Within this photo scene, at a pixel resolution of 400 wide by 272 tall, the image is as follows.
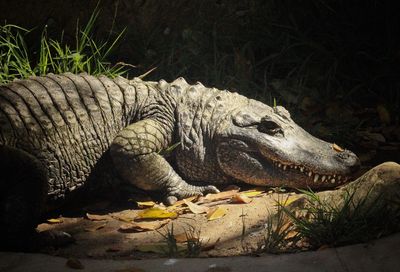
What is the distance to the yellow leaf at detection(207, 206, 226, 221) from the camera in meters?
4.41

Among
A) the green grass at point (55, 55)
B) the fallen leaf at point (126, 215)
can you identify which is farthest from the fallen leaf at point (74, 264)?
the green grass at point (55, 55)

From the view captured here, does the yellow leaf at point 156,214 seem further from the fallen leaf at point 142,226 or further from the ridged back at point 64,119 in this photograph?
the ridged back at point 64,119

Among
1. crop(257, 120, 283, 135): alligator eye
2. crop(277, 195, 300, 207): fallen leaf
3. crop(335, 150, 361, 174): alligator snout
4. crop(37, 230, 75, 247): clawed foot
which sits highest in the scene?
crop(257, 120, 283, 135): alligator eye

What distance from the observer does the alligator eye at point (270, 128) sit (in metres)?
5.06

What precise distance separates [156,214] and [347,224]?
1642 millimetres

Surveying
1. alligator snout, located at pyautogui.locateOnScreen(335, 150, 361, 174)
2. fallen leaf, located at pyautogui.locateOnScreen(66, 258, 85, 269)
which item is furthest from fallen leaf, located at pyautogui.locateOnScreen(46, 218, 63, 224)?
alligator snout, located at pyautogui.locateOnScreen(335, 150, 361, 174)

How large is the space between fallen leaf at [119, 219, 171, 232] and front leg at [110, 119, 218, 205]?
0.46 m

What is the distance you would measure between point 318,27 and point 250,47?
33.7 inches

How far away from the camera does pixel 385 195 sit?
374 cm

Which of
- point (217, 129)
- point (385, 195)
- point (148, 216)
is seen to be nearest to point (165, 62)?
point (217, 129)

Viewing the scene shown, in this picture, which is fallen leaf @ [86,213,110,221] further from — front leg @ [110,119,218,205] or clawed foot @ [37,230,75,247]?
clawed foot @ [37,230,75,247]

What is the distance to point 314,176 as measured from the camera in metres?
4.85

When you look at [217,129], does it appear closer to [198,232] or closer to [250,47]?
[198,232]

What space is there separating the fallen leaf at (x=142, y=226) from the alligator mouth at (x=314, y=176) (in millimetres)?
1180
